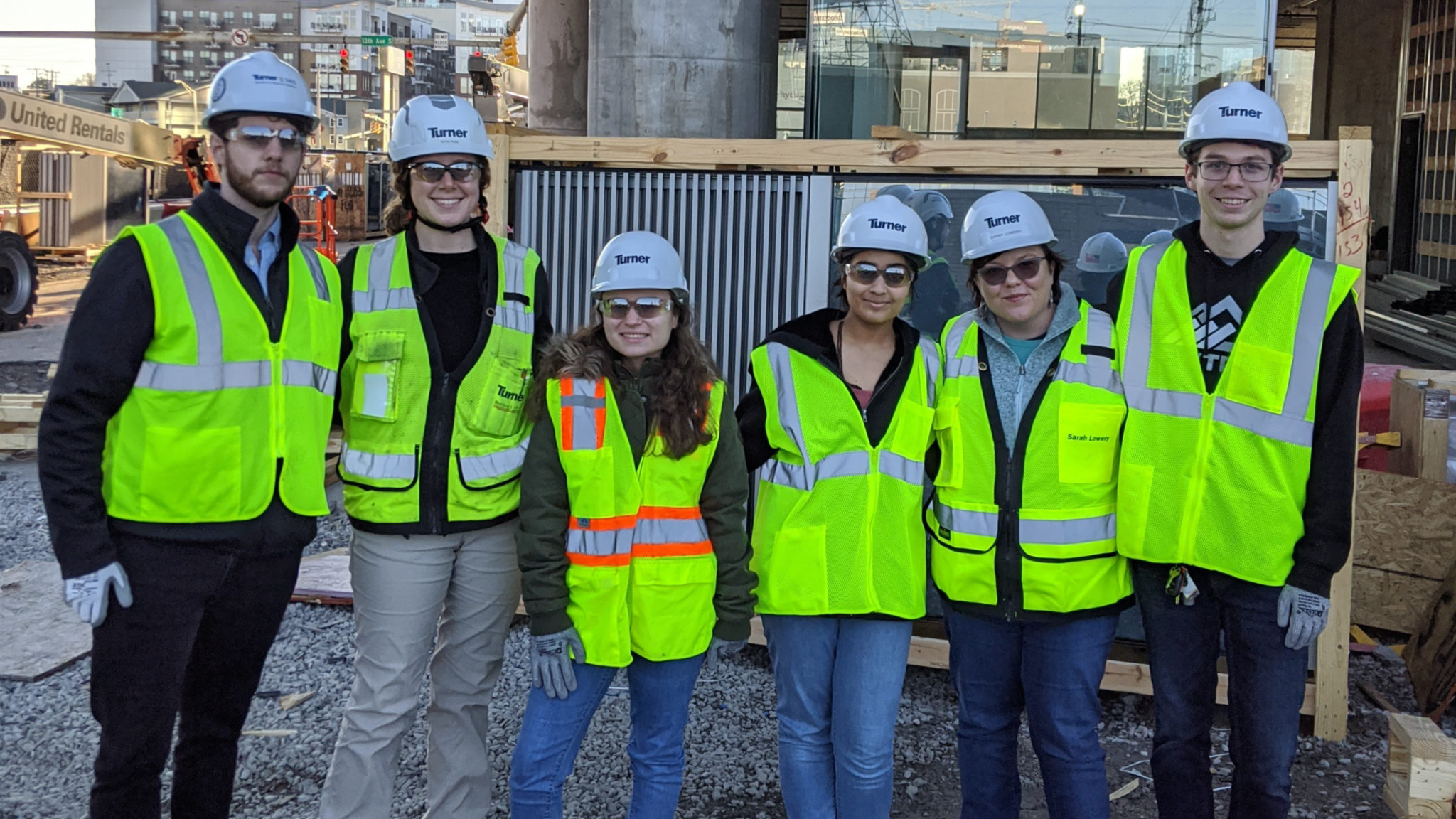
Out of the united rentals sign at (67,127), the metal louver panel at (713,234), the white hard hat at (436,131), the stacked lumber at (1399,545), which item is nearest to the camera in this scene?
the white hard hat at (436,131)

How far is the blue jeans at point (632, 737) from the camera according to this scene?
3217mm

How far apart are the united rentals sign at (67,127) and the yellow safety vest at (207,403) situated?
1452cm

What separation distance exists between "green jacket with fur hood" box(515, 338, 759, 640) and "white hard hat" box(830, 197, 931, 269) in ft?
1.87

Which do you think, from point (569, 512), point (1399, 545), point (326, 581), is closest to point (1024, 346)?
point (569, 512)

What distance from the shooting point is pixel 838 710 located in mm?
3297

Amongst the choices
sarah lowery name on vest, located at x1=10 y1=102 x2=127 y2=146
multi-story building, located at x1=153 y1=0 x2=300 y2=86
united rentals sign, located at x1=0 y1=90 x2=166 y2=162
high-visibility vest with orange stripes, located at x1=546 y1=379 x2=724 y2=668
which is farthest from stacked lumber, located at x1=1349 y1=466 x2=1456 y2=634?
multi-story building, located at x1=153 y1=0 x2=300 y2=86

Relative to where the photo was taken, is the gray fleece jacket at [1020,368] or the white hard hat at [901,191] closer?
the gray fleece jacket at [1020,368]

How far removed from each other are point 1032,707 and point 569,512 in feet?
4.41

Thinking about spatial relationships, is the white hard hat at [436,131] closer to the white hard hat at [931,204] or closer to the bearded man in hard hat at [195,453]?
the bearded man in hard hat at [195,453]

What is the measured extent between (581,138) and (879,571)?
2848mm

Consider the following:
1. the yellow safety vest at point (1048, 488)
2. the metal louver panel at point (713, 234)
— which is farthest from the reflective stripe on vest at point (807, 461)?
the metal louver panel at point (713, 234)

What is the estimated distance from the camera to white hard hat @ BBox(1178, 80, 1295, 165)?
324cm

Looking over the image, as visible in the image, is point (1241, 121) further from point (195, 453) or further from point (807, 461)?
point (195, 453)

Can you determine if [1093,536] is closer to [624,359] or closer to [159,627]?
[624,359]
